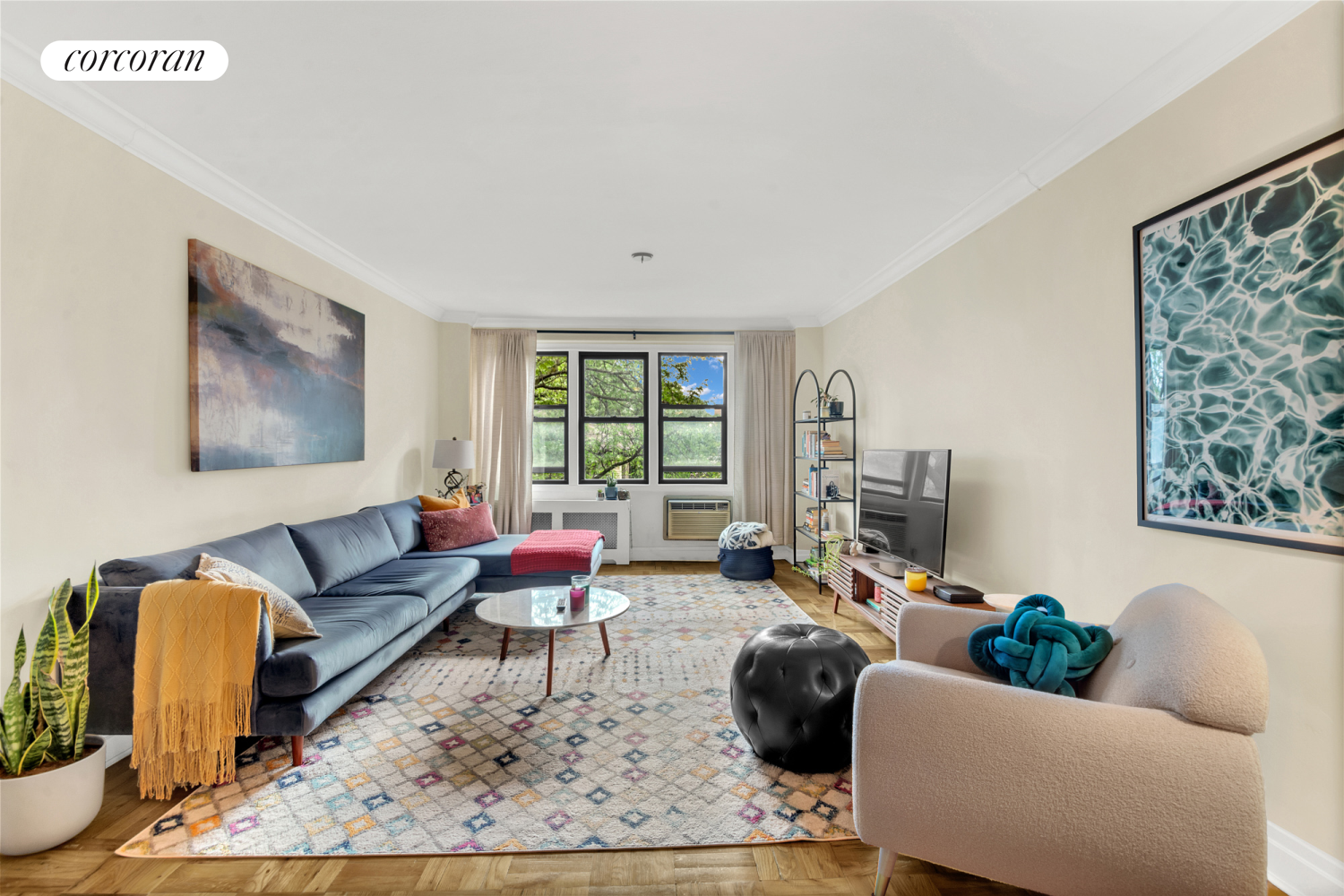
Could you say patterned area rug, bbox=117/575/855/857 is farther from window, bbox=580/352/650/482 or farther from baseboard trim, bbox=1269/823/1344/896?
window, bbox=580/352/650/482

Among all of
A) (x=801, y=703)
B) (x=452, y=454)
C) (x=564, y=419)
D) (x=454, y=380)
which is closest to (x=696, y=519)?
(x=564, y=419)

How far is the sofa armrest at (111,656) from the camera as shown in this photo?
2.07 metres

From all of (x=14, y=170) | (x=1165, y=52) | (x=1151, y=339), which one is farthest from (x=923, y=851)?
(x=14, y=170)

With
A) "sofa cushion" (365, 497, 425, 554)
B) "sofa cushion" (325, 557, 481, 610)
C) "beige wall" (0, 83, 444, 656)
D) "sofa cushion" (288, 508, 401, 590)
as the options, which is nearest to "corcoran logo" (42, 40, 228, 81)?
"beige wall" (0, 83, 444, 656)

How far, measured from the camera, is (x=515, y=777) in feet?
7.22

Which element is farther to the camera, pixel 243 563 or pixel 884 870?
pixel 243 563

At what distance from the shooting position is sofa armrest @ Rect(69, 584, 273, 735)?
2.07 m

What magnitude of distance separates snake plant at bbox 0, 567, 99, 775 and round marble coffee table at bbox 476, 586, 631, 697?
4.65 ft

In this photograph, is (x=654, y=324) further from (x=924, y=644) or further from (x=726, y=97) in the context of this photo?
(x=924, y=644)

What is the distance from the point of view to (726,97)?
2.17m

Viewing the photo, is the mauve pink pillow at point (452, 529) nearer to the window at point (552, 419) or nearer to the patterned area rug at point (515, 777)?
the patterned area rug at point (515, 777)

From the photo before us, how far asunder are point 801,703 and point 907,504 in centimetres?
184

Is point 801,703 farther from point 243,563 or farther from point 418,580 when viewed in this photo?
point 243,563

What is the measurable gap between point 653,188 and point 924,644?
2.40m
